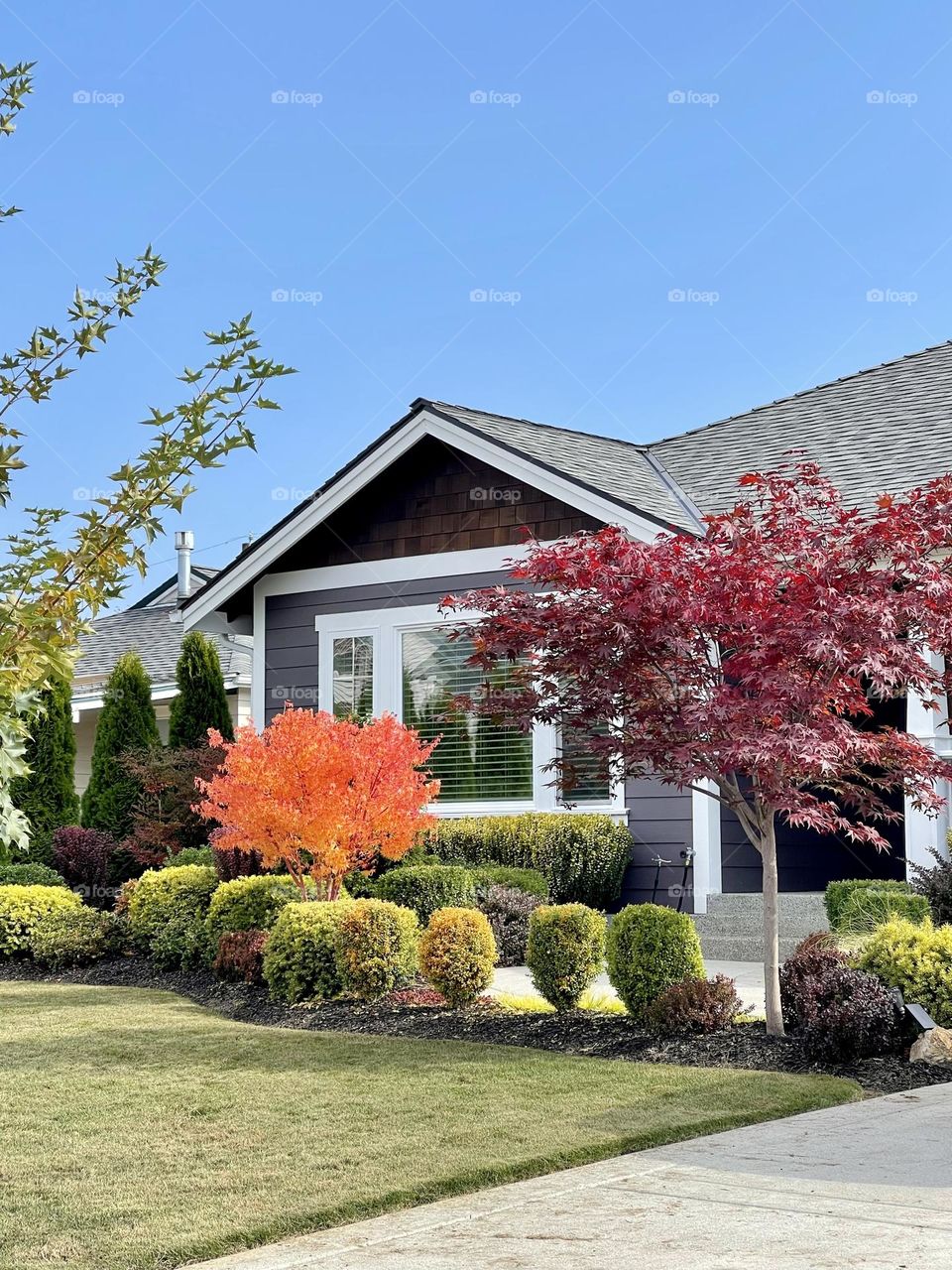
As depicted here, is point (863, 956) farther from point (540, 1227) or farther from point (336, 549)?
point (336, 549)

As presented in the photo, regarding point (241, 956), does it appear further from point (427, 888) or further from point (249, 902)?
point (427, 888)

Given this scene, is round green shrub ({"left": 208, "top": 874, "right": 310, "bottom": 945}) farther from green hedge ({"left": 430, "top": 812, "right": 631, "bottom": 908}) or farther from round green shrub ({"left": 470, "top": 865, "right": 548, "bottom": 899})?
green hedge ({"left": 430, "top": 812, "right": 631, "bottom": 908})

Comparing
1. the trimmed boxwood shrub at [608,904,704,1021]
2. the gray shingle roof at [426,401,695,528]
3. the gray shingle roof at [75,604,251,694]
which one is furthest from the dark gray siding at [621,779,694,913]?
the gray shingle roof at [75,604,251,694]

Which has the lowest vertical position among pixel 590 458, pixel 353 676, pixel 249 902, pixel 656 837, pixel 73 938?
pixel 73 938

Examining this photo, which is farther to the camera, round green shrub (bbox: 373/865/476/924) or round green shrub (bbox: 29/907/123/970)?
round green shrub (bbox: 29/907/123/970)

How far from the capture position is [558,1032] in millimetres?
8805

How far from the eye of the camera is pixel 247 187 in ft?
46.1

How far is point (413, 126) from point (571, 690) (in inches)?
320

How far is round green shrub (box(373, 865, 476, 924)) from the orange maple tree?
0.77m

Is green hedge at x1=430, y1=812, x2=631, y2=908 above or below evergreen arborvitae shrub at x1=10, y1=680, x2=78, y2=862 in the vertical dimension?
below

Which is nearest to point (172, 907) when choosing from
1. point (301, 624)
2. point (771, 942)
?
point (301, 624)

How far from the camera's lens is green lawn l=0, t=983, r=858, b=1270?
4.89m

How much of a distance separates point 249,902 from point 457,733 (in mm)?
3774

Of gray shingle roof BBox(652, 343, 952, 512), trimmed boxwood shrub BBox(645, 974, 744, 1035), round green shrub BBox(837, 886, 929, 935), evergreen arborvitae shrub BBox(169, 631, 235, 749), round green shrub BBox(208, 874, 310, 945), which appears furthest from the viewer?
evergreen arborvitae shrub BBox(169, 631, 235, 749)
